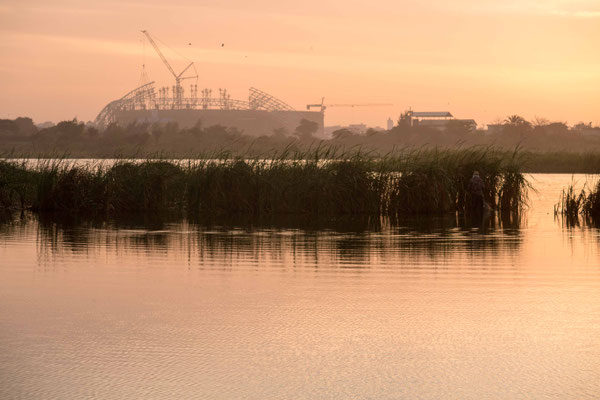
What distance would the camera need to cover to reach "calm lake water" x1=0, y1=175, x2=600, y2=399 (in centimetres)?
787

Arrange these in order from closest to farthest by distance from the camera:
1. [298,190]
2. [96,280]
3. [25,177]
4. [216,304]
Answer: [216,304] < [96,280] < [298,190] < [25,177]

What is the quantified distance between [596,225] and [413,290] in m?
14.0

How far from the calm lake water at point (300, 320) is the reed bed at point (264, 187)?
376 inches

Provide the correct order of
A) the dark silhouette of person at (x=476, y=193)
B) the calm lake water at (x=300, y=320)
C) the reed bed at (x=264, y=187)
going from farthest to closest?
the dark silhouette of person at (x=476, y=193) → the reed bed at (x=264, y=187) → the calm lake water at (x=300, y=320)

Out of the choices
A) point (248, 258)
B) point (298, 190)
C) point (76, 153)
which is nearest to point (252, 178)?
point (298, 190)

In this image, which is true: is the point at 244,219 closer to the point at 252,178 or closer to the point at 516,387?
the point at 252,178

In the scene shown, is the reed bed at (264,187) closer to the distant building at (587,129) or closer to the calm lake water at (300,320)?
the calm lake water at (300,320)

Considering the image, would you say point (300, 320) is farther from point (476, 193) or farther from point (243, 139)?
point (243, 139)

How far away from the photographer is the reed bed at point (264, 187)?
1151 inches

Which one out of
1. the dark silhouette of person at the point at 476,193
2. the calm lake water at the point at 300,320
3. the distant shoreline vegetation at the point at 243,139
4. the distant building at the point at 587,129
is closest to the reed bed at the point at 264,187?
the dark silhouette of person at the point at 476,193

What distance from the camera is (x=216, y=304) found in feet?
38.4

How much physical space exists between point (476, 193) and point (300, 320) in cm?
2012

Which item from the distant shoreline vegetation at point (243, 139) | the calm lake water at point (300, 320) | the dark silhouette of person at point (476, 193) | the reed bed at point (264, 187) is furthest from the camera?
the distant shoreline vegetation at point (243, 139)

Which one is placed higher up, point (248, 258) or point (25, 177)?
point (25, 177)
